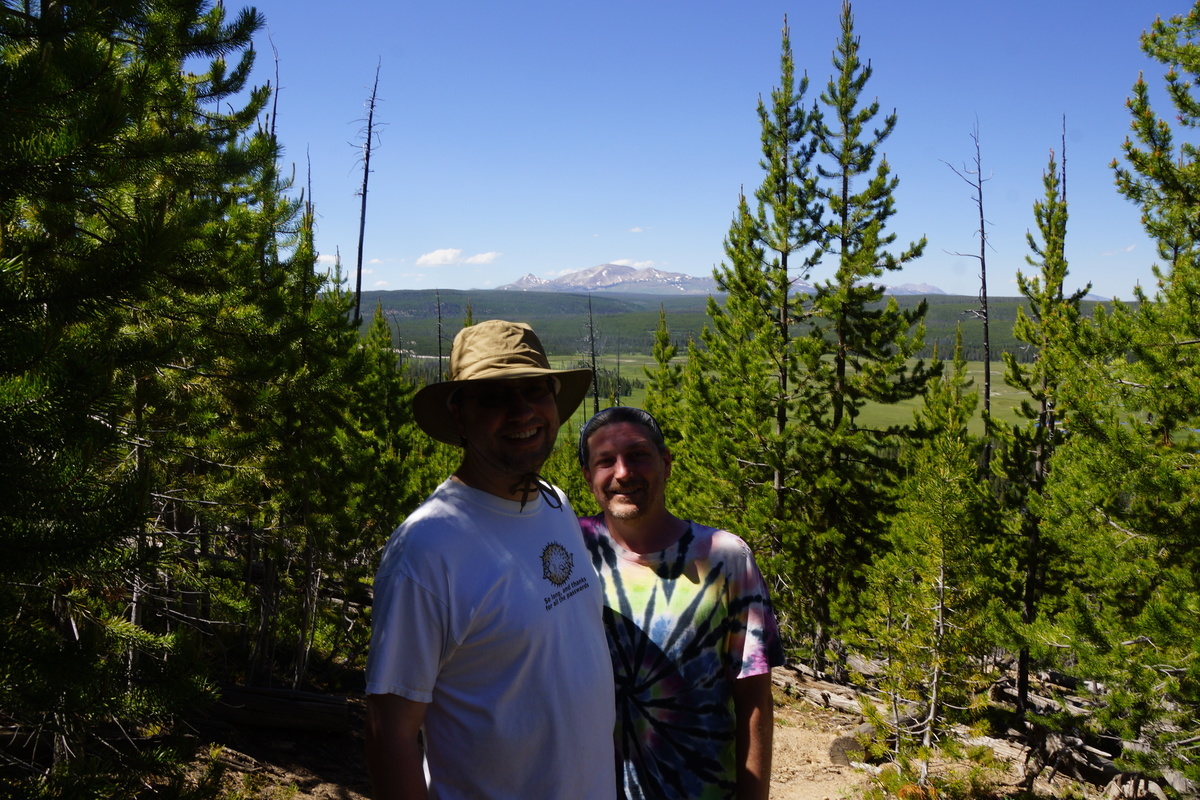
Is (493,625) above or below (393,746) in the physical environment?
above

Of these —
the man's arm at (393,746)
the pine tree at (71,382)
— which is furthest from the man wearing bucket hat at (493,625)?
the pine tree at (71,382)

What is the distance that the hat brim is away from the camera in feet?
6.56

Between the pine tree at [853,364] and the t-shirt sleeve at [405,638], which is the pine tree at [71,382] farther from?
the pine tree at [853,364]

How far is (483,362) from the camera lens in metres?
2.04

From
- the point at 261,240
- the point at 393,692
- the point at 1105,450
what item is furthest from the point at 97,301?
the point at 1105,450

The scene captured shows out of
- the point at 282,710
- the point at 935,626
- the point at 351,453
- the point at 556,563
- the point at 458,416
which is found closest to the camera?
the point at 556,563

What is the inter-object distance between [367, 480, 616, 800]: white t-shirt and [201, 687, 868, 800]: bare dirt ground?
12.4 ft

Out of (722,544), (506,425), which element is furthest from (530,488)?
(722,544)

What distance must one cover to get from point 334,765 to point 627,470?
339 inches

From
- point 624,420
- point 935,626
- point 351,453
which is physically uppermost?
point 624,420

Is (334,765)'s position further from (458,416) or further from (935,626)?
(458,416)

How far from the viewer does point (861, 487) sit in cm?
1733

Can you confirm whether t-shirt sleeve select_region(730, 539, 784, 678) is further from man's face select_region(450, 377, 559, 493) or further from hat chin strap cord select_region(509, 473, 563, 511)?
man's face select_region(450, 377, 559, 493)

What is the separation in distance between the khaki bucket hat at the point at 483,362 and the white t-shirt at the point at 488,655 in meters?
0.31
